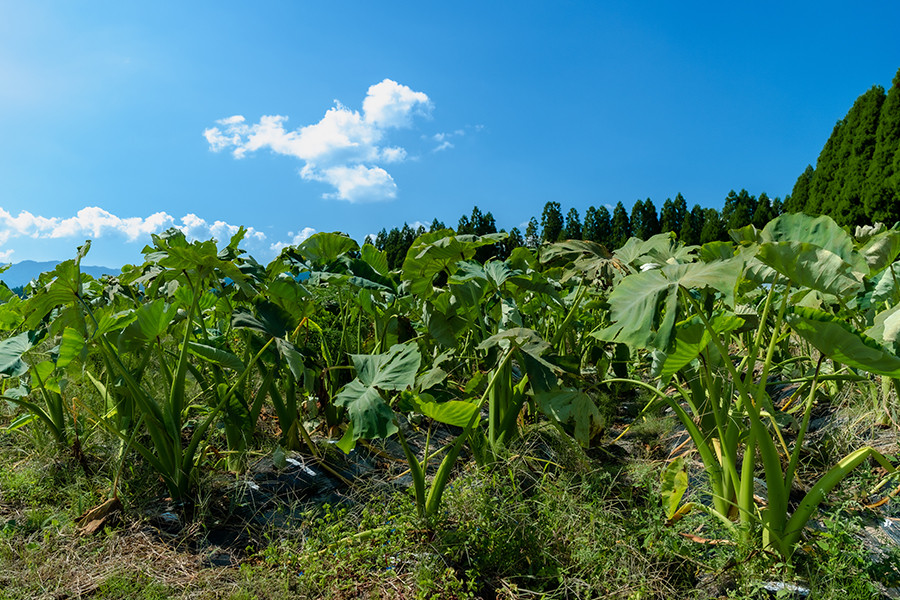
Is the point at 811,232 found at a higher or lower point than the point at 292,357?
higher

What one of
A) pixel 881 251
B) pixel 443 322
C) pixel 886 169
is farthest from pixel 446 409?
pixel 886 169

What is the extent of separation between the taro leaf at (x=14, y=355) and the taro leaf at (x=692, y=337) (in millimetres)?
2191

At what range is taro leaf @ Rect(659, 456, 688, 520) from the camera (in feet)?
6.01

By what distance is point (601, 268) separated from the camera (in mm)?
2412

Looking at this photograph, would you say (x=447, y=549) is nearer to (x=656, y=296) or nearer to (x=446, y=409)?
(x=446, y=409)

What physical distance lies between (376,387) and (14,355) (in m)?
1.36

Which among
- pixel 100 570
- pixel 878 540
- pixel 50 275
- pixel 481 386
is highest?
pixel 50 275

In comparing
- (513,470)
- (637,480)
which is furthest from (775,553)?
(513,470)

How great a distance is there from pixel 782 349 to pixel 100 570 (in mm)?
3423

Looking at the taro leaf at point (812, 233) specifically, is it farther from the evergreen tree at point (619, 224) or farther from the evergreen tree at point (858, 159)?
the evergreen tree at point (619, 224)

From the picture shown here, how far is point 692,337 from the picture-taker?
1644 mm

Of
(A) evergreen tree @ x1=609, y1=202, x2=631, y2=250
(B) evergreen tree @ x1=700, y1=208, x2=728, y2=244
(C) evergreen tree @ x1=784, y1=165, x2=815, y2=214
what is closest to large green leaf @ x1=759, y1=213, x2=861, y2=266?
(C) evergreen tree @ x1=784, y1=165, x2=815, y2=214

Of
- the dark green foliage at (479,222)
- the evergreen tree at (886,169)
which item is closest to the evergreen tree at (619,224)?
the dark green foliage at (479,222)

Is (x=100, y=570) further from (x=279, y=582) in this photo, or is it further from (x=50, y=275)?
(x=50, y=275)
